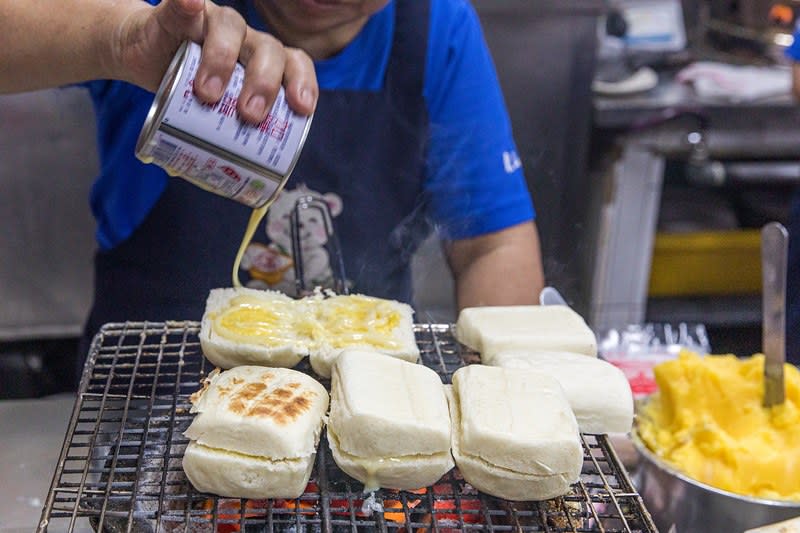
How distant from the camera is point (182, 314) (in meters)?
2.53

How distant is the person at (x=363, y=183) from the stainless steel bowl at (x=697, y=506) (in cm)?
97

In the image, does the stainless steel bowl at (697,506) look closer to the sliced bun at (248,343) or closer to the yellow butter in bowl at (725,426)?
the yellow butter in bowl at (725,426)

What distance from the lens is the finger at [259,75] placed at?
151 centimetres

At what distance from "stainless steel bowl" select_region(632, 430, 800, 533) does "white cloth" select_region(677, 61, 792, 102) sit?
344 centimetres

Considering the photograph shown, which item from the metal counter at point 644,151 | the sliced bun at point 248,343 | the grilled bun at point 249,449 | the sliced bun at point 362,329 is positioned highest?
the grilled bun at point 249,449

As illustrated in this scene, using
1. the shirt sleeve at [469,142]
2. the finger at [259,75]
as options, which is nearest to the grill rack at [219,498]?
the finger at [259,75]

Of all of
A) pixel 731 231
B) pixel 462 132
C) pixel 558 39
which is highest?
pixel 462 132

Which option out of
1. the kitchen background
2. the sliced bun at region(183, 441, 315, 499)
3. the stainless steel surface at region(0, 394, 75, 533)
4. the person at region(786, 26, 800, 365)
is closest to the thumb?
the sliced bun at region(183, 441, 315, 499)

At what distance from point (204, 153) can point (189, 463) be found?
61cm

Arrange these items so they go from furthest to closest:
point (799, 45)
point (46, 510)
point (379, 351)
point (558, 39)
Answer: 1. point (558, 39)
2. point (799, 45)
3. point (379, 351)
4. point (46, 510)

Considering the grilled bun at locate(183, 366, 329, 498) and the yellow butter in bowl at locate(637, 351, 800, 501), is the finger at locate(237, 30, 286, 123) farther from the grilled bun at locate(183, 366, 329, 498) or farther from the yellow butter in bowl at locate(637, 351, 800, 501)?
the yellow butter in bowl at locate(637, 351, 800, 501)

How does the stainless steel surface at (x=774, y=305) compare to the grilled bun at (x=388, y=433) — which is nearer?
the grilled bun at (x=388, y=433)

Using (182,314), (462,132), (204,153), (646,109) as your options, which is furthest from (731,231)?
(204,153)

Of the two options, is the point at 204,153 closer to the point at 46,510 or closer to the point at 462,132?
the point at 46,510
